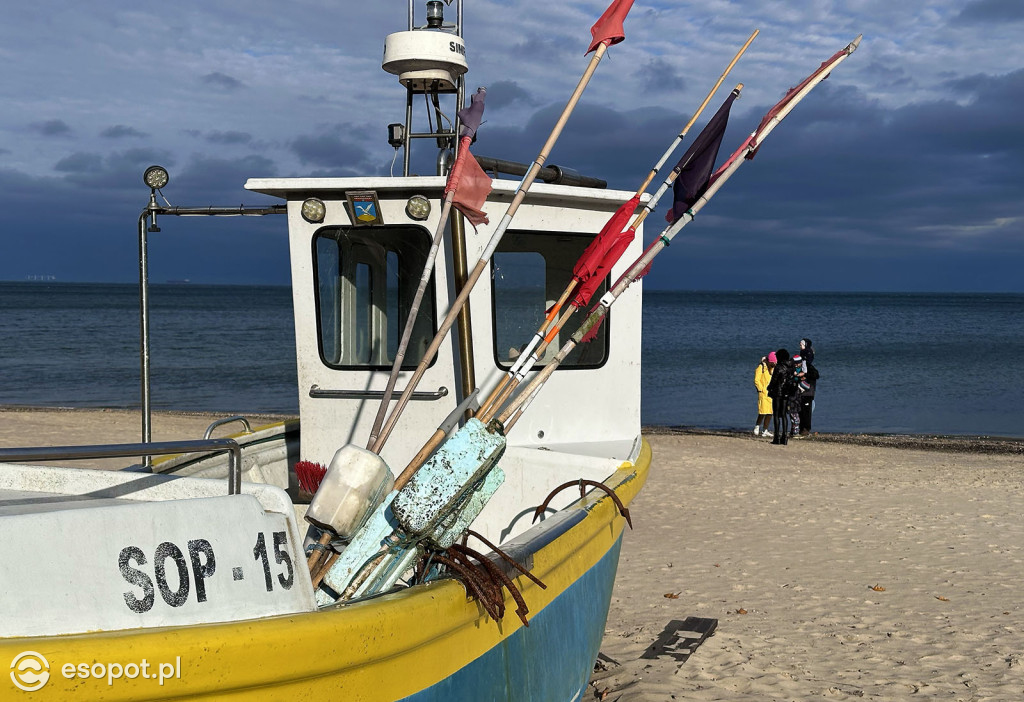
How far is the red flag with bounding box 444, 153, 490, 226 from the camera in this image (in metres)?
4.15

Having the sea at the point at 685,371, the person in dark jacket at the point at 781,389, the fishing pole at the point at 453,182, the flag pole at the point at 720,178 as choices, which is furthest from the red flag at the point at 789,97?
the sea at the point at 685,371

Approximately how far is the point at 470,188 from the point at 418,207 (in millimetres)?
1439

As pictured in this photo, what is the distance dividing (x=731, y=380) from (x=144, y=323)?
38587 millimetres

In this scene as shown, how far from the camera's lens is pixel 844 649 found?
7.33 m

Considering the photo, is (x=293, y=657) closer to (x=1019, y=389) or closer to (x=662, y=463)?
(x=662, y=463)

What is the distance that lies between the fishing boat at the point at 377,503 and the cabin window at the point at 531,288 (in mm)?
14

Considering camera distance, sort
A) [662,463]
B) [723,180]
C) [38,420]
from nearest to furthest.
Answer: [723,180] < [662,463] < [38,420]

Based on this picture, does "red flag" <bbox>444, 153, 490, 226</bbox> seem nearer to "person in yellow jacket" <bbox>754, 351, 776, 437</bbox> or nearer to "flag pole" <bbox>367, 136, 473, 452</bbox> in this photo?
"flag pole" <bbox>367, 136, 473, 452</bbox>

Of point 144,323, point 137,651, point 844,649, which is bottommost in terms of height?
point 844,649

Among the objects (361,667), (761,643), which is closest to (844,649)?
(761,643)

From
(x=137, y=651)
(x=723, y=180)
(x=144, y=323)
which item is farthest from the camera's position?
(x=144, y=323)

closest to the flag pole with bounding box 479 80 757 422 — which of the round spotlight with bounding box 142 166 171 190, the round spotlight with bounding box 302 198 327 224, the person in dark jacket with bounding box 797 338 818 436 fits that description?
the round spotlight with bounding box 302 198 327 224

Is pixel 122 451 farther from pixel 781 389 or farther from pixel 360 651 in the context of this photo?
pixel 781 389

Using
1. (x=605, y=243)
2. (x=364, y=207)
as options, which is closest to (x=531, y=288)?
(x=364, y=207)
